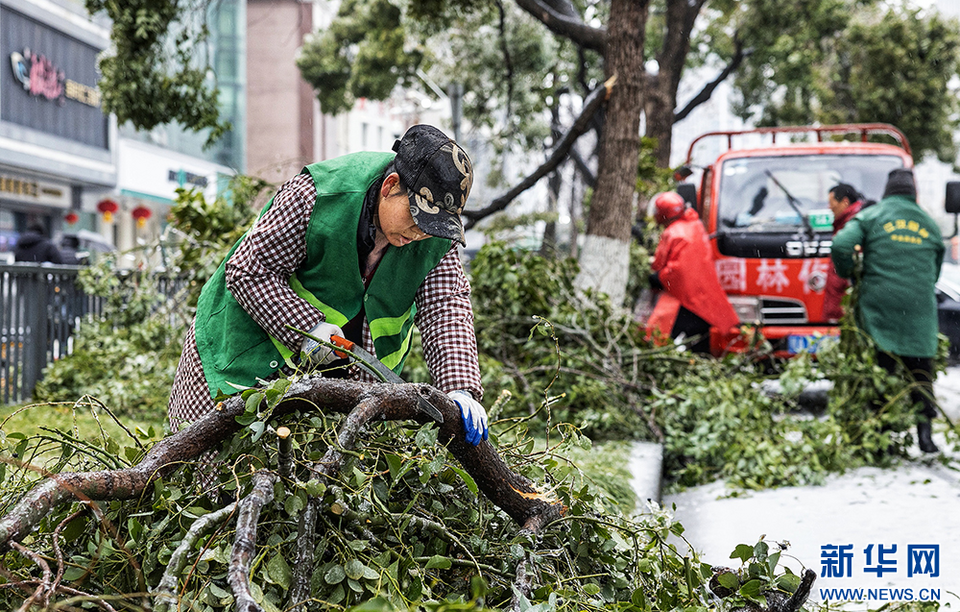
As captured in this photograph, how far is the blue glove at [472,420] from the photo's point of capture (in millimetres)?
2139

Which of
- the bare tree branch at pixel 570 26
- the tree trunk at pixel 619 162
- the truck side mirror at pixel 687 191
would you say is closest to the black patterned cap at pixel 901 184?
the tree trunk at pixel 619 162

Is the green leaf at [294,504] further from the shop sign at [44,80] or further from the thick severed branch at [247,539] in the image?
the shop sign at [44,80]

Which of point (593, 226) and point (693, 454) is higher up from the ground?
point (593, 226)

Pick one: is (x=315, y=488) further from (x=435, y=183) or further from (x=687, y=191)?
(x=687, y=191)

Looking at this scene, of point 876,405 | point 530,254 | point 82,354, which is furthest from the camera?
point 82,354

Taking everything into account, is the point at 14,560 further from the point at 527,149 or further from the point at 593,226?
the point at 527,149

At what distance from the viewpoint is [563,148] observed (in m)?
7.49

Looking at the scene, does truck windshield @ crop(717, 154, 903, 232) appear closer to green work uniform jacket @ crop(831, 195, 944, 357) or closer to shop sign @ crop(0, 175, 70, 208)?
green work uniform jacket @ crop(831, 195, 944, 357)

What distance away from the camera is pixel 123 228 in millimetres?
27328

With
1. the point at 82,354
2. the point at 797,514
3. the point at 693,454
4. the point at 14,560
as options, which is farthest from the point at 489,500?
the point at 82,354

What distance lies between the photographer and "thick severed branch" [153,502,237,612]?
1.51 metres

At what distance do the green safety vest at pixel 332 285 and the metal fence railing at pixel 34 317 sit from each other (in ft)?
17.4

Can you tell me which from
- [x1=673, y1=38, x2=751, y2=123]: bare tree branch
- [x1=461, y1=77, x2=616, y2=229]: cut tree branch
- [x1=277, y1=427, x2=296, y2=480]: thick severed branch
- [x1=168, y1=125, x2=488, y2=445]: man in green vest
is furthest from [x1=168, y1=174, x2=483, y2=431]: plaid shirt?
[x1=673, y1=38, x2=751, y2=123]: bare tree branch

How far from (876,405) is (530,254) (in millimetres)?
2593
